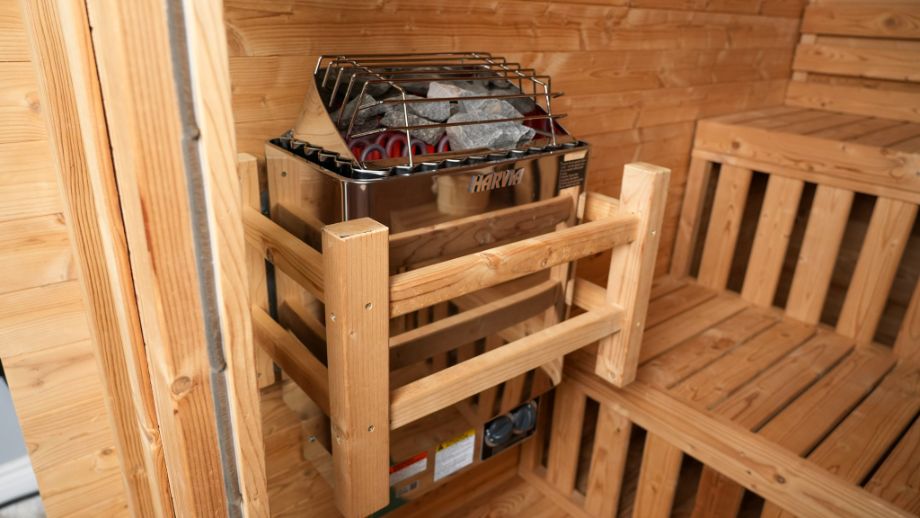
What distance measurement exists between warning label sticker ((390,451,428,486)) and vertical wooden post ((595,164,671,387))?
41 centimetres

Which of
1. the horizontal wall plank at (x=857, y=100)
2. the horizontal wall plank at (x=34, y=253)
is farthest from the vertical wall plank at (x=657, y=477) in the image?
the horizontal wall plank at (x=857, y=100)

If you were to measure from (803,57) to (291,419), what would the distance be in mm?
2161

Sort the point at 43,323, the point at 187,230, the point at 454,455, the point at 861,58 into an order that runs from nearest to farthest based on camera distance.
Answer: the point at 187,230 → the point at 43,323 → the point at 454,455 → the point at 861,58

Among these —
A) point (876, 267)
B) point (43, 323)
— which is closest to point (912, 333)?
point (876, 267)

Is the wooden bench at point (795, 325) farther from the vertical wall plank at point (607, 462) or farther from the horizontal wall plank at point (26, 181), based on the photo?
the horizontal wall plank at point (26, 181)

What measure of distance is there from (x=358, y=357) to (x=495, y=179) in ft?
1.16

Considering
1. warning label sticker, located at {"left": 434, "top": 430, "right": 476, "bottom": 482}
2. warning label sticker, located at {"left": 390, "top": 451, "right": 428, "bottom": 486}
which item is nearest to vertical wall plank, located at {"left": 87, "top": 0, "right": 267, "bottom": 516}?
warning label sticker, located at {"left": 390, "top": 451, "right": 428, "bottom": 486}

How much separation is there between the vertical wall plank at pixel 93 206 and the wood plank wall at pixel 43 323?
6.1 inches

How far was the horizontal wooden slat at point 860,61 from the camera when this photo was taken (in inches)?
82.4

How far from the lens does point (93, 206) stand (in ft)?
2.32

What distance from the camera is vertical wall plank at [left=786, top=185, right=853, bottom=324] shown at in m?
1.83

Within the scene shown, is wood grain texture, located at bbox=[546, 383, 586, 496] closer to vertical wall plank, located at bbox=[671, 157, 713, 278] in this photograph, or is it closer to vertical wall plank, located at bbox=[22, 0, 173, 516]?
vertical wall plank, located at bbox=[671, 157, 713, 278]

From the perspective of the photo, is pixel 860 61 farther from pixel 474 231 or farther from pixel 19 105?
pixel 19 105

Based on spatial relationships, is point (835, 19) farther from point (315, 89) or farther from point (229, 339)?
point (229, 339)
